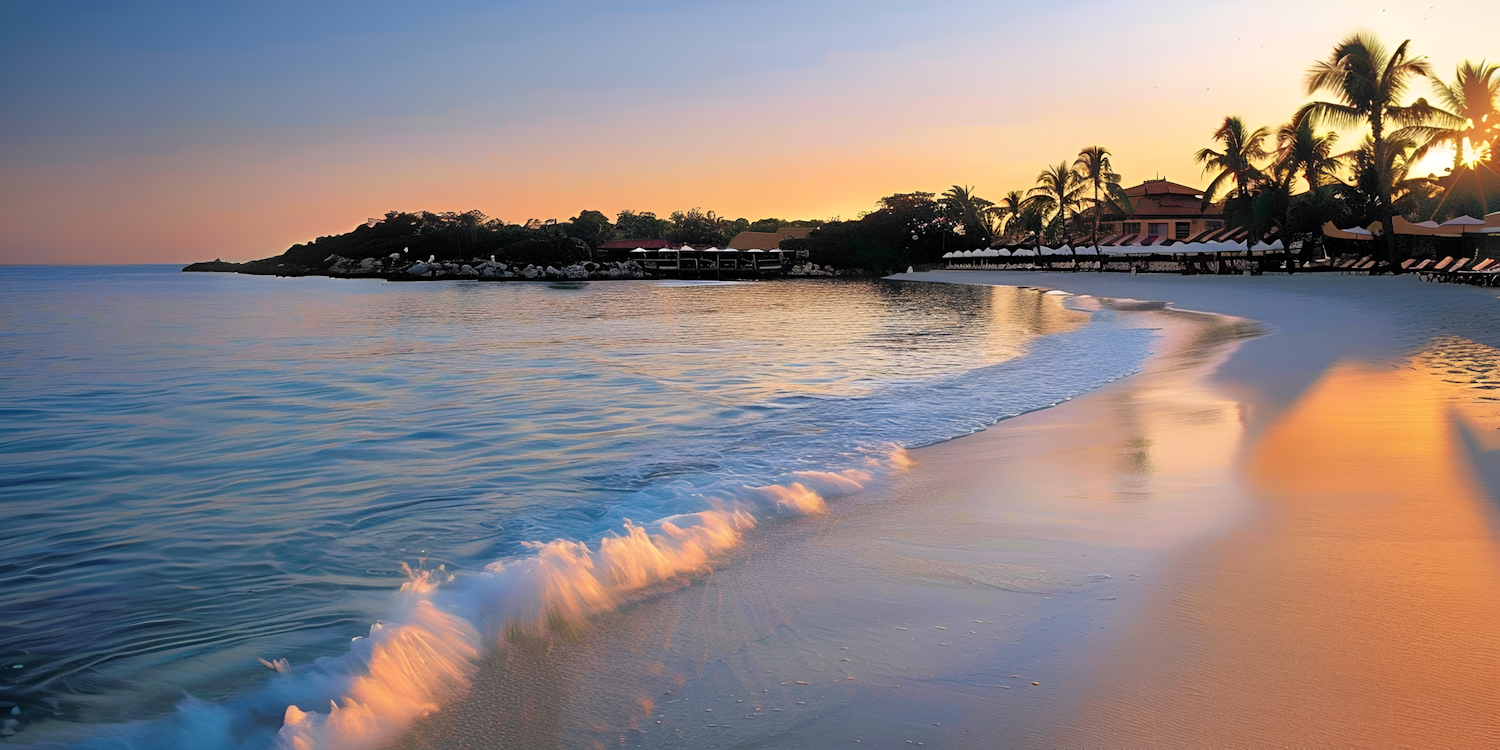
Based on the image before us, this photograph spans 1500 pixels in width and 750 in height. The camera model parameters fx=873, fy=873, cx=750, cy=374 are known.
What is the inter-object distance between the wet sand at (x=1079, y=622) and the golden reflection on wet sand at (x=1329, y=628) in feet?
0.03

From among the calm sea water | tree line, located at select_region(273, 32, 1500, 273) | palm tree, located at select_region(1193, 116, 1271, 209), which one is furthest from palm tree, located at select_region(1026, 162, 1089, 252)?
the calm sea water

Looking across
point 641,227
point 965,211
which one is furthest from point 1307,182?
point 641,227

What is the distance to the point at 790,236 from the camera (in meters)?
102

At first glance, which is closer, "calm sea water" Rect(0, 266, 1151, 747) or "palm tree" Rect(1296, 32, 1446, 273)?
"calm sea water" Rect(0, 266, 1151, 747)

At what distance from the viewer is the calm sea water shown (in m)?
3.40

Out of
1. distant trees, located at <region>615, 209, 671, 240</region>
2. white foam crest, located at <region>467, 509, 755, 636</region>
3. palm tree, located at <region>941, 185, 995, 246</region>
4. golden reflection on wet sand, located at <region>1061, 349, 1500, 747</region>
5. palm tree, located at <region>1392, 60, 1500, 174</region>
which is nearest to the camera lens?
golden reflection on wet sand, located at <region>1061, 349, 1500, 747</region>

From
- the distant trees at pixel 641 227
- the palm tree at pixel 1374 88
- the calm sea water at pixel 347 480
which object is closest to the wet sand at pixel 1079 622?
the calm sea water at pixel 347 480

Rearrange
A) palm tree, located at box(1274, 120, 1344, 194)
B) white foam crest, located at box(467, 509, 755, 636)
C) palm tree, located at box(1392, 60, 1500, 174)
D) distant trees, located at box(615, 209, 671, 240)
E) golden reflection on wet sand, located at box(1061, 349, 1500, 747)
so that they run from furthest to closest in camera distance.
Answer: distant trees, located at box(615, 209, 671, 240), palm tree, located at box(1274, 120, 1344, 194), palm tree, located at box(1392, 60, 1500, 174), white foam crest, located at box(467, 509, 755, 636), golden reflection on wet sand, located at box(1061, 349, 1500, 747)

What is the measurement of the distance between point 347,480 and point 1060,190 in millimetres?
70880

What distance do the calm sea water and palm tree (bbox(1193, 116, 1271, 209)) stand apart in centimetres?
3780

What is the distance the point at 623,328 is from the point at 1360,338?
1748cm

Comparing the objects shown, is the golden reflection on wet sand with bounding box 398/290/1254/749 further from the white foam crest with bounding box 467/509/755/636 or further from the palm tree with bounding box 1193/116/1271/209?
the palm tree with bounding box 1193/116/1271/209

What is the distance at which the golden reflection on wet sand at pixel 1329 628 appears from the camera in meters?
2.41

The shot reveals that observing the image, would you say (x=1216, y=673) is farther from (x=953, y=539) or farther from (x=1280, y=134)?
(x=1280, y=134)
